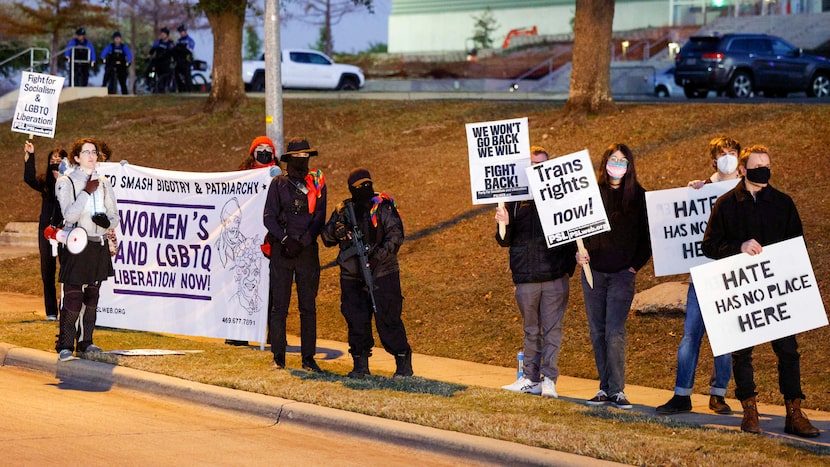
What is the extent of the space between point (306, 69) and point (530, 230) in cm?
3337

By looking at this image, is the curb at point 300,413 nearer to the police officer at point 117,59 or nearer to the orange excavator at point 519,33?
the police officer at point 117,59

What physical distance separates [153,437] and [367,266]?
2.31 metres

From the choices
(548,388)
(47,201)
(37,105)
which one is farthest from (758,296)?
(37,105)

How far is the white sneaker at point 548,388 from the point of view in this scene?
10109mm

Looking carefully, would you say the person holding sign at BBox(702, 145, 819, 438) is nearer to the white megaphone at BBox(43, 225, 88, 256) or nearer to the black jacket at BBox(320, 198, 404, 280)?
the black jacket at BBox(320, 198, 404, 280)

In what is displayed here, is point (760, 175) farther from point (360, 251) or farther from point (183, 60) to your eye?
point (183, 60)

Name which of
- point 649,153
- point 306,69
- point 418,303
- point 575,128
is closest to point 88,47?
point 306,69

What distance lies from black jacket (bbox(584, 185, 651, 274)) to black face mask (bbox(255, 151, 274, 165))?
12.7 feet

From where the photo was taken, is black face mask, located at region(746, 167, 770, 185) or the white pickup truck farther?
the white pickup truck

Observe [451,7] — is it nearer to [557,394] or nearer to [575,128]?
[575,128]

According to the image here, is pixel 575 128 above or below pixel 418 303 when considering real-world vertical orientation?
above

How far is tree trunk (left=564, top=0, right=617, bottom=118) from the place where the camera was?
21453 mm

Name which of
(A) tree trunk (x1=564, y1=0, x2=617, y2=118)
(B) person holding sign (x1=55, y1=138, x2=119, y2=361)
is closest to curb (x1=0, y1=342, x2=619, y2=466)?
(B) person holding sign (x1=55, y1=138, x2=119, y2=361)

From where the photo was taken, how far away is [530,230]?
1017 cm
